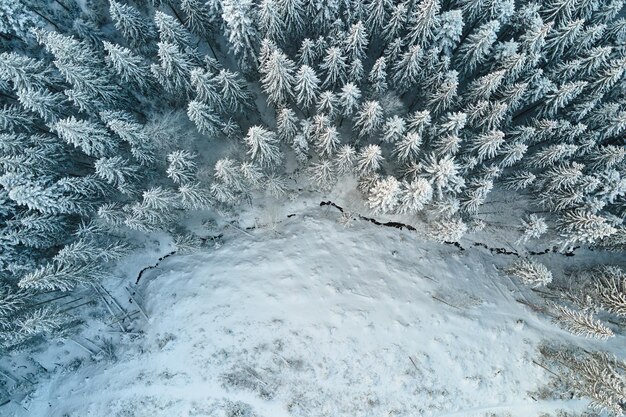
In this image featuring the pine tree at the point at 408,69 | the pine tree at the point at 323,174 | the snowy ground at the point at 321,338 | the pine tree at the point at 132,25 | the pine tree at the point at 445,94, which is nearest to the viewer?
the pine tree at the point at 445,94

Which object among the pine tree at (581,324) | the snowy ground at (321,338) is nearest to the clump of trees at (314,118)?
the pine tree at (581,324)

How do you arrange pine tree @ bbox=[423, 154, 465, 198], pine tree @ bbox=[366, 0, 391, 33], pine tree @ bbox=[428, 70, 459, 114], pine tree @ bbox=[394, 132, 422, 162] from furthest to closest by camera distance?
pine tree @ bbox=[366, 0, 391, 33]
pine tree @ bbox=[428, 70, 459, 114]
pine tree @ bbox=[394, 132, 422, 162]
pine tree @ bbox=[423, 154, 465, 198]

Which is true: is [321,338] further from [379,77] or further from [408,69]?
[408,69]

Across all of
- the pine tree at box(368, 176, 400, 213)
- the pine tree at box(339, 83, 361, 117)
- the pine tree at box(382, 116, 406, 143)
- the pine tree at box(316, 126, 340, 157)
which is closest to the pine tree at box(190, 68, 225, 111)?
the pine tree at box(316, 126, 340, 157)

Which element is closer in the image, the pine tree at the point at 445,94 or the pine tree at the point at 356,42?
the pine tree at the point at 356,42

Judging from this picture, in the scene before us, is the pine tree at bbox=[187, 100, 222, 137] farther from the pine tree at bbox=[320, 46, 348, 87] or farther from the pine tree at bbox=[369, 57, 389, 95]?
the pine tree at bbox=[369, 57, 389, 95]

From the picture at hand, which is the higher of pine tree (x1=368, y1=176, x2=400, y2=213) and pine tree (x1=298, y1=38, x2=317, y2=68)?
pine tree (x1=298, y1=38, x2=317, y2=68)

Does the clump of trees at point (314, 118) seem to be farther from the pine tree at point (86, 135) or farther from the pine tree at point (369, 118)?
the pine tree at point (369, 118)

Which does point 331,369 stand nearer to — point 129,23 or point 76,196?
point 76,196
